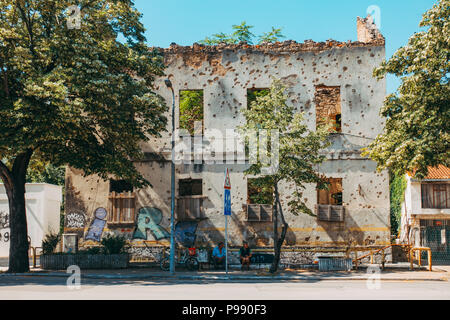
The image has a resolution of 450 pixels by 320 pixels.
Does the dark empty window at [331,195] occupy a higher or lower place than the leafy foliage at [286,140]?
lower

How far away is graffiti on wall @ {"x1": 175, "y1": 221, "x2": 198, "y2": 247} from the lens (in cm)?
2334

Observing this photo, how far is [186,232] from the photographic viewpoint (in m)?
23.4

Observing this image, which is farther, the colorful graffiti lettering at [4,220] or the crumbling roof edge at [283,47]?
the colorful graffiti lettering at [4,220]

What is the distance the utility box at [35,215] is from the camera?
1099 inches

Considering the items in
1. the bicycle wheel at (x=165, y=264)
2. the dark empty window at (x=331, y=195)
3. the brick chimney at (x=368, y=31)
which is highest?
the brick chimney at (x=368, y=31)

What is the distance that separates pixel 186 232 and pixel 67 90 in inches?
379

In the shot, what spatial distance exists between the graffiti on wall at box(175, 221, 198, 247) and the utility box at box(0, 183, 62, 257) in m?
8.78

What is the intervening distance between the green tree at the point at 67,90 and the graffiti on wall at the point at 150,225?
3814 millimetres

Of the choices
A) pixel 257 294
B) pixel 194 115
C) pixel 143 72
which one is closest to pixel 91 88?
pixel 143 72

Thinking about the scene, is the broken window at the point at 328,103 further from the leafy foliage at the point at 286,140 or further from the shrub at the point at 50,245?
the shrub at the point at 50,245

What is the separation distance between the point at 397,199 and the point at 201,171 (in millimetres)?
16955

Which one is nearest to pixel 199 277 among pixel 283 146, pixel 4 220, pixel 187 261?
pixel 187 261

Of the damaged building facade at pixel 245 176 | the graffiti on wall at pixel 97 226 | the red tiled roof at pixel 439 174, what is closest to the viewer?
the damaged building facade at pixel 245 176

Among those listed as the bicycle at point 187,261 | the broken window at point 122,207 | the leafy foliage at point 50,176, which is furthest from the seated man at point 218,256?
the leafy foliage at point 50,176
